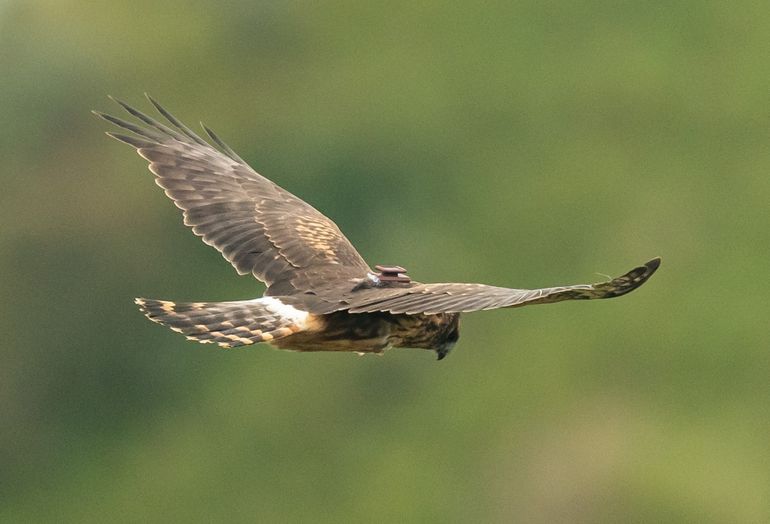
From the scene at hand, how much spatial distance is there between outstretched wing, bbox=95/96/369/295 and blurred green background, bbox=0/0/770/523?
654 inches

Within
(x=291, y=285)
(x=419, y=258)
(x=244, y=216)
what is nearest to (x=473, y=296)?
(x=291, y=285)

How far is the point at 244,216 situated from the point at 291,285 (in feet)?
3.24

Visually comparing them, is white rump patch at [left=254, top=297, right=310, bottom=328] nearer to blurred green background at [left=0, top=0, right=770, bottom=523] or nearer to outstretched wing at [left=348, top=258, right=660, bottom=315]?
outstretched wing at [left=348, top=258, right=660, bottom=315]

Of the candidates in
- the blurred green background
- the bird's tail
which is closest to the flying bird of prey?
the bird's tail

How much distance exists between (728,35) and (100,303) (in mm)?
17941

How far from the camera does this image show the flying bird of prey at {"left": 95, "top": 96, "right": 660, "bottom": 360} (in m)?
9.09

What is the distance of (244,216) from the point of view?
1134cm

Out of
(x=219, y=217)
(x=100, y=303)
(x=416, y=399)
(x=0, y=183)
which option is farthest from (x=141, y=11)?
(x=219, y=217)

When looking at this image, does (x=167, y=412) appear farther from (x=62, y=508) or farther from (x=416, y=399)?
(x=416, y=399)

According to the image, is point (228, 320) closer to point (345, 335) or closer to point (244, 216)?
point (345, 335)

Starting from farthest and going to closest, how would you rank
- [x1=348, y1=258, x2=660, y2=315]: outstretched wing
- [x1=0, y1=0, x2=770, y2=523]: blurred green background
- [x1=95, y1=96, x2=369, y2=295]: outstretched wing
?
[x1=0, y1=0, x2=770, y2=523]: blurred green background → [x1=95, y1=96, x2=369, y2=295]: outstretched wing → [x1=348, y1=258, x2=660, y2=315]: outstretched wing

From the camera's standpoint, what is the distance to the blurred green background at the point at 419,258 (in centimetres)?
3142

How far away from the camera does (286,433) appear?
103ft

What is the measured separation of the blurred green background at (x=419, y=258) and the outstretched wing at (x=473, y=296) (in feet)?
61.4
